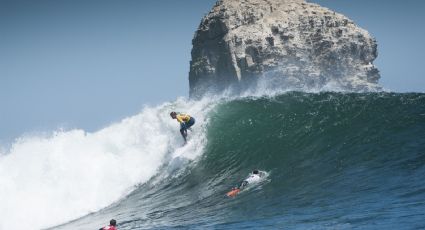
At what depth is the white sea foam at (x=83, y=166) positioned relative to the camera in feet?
64.8

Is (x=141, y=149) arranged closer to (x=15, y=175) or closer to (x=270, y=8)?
(x=15, y=175)

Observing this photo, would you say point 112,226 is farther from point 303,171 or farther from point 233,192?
point 303,171

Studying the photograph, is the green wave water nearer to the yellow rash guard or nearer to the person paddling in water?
the person paddling in water

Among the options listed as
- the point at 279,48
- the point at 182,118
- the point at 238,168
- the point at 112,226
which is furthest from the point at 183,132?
the point at 279,48

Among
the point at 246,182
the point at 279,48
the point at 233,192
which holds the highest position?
the point at 279,48

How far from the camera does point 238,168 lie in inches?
746

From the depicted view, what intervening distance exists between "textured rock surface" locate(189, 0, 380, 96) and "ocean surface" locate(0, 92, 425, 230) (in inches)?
1557

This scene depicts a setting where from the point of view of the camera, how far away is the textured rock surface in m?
66.2

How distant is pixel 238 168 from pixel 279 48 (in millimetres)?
49639

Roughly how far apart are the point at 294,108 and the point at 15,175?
13276 mm

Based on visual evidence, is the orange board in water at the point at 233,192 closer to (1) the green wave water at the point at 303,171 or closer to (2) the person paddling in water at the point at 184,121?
(1) the green wave water at the point at 303,171

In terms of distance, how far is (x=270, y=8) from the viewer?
234 ft

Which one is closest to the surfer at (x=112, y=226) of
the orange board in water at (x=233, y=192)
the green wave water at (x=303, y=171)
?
the green wave water at (x=303, y=171)

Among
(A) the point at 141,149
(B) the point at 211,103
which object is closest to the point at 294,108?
(B) the point at 211,103
